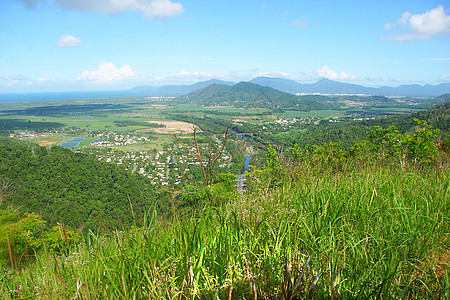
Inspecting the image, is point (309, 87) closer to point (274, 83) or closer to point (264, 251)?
point (274, 83)

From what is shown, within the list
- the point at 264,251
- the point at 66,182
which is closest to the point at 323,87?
the point at 66,182

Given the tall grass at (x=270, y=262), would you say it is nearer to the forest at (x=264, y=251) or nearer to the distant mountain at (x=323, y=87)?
the forest at (x=264, y=251)

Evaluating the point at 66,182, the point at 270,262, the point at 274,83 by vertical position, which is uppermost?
the point at 274,83

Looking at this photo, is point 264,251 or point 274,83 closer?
point 264,251

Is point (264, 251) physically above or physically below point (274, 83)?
below

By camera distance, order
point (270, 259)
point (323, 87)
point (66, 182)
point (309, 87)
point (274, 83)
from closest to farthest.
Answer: point (270, 259) → point (66, 182) → point (274, 83) → point (309, 87) → point (323, 87)

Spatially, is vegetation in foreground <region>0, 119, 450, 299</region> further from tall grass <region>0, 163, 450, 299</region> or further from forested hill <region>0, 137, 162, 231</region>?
forested hill <region>0, 137, 162, 231</region>

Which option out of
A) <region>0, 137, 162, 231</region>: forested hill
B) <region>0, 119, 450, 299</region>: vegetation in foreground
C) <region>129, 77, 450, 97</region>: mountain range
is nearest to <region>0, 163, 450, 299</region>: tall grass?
<region>0, 119, 450, 299</region>: vegetation in foreground
